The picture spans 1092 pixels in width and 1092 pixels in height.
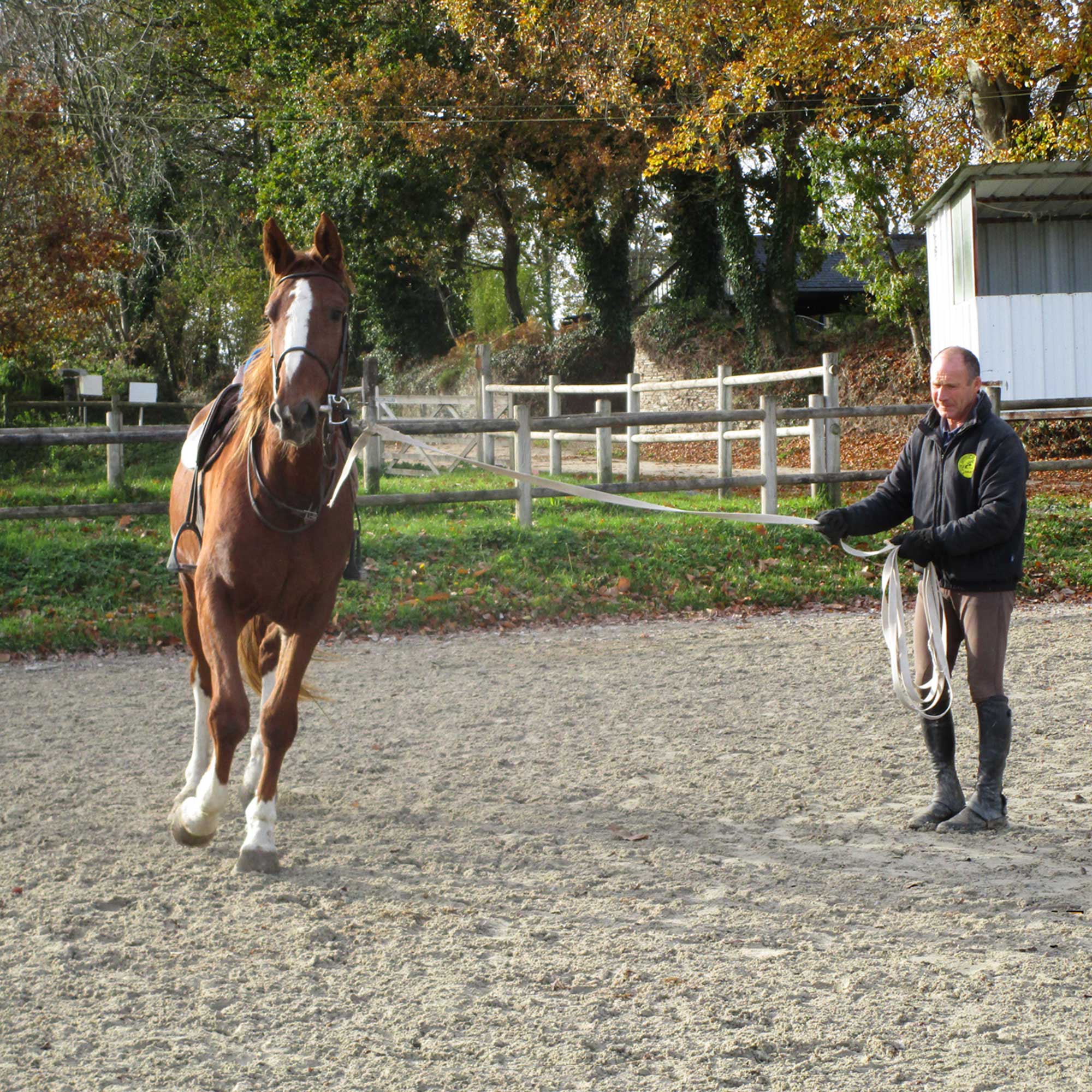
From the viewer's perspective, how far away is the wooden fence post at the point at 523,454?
38.7ft

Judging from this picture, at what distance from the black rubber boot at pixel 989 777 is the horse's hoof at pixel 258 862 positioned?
8.32 feet

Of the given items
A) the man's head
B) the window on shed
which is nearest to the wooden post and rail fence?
the window on shed

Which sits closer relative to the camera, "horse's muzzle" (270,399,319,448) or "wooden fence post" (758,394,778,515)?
"horse's muzzle" (270,399,319,448)

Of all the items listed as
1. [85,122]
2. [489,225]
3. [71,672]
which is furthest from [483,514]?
[489,225]

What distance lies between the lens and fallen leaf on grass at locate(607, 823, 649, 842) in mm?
4660

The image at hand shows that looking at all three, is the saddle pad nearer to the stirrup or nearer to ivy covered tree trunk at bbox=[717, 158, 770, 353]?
the stirrup

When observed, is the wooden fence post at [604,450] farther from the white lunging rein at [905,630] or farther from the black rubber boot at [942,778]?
the black rubber boot at [942,778]

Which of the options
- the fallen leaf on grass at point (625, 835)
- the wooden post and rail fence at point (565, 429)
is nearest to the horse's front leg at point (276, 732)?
the fallen leaf on grass at point (625, 835)

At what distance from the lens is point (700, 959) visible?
11.5ft

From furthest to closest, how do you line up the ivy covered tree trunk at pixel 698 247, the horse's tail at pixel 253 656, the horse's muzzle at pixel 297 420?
the ivy covered tree trunk at pixel 698 247 → the horse's tail at pixel 253 656 → the horse's muzzle at pixel 297 420

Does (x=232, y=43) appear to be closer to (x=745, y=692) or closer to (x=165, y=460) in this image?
(x=165, y=460)

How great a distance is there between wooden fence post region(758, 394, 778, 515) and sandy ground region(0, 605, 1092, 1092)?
18.2 feet

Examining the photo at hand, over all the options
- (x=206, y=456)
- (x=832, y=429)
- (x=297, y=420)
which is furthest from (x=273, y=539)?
(x=832, y=429)

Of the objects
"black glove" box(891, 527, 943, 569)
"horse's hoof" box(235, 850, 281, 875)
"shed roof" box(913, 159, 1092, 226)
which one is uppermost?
"shed roof" box(913, 159, 1092, 226)
